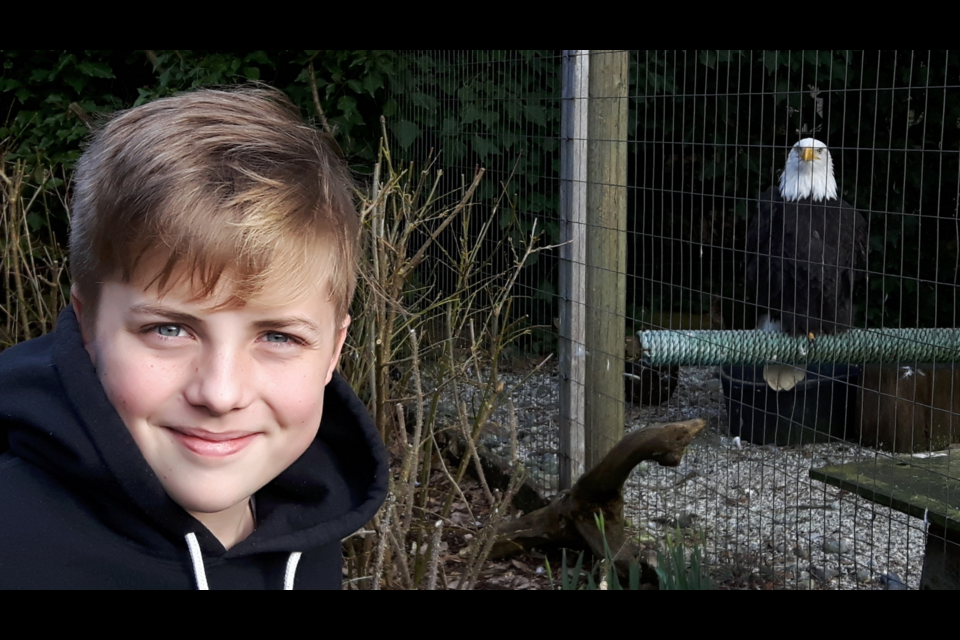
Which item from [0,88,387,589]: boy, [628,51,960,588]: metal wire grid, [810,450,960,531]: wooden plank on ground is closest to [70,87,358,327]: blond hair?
[0,88,387,589]: boy

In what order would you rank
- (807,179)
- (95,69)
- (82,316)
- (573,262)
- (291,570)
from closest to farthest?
1. (82,316)
2. (291,570)
3. (573,262)
4. (807,179)
5. (95,69)

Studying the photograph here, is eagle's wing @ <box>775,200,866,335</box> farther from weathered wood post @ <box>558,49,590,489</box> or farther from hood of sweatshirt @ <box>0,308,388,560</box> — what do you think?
hood of sweatshirt @ <box>0,308,388,560</box>

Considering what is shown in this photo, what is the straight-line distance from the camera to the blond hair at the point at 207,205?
102 centimetres

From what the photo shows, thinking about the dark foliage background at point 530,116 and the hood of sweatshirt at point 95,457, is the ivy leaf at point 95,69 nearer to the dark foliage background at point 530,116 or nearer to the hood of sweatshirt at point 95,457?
the dark foliage background at point 530,116

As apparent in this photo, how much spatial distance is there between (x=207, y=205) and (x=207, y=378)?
0.64 ft

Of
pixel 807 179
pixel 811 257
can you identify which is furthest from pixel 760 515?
pixel 807 179

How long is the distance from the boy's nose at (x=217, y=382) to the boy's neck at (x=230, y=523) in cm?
23

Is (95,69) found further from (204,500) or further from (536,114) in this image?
(204,500)

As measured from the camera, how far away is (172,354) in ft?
3.33

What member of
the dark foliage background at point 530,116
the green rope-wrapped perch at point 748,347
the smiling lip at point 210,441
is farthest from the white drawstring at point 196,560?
the dark foliage background at point 530,116

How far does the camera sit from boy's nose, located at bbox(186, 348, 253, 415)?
1011mm

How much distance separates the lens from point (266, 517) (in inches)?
51.7

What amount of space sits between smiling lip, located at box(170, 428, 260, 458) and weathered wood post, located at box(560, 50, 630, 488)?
2640 mm

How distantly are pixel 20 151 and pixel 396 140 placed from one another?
238 cm
